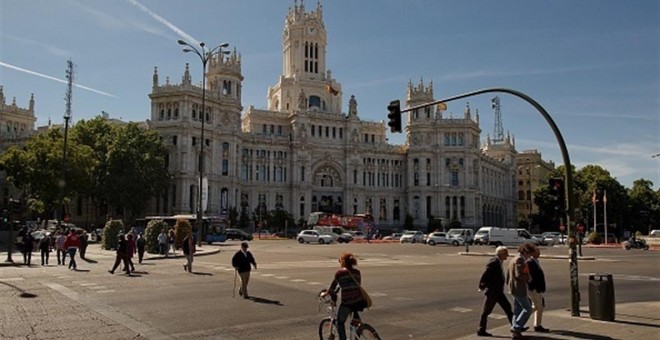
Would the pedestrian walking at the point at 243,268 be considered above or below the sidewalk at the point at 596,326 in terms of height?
above

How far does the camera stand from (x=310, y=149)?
104188 mm

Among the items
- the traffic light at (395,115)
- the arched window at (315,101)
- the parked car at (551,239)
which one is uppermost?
the arched window at (315,101)

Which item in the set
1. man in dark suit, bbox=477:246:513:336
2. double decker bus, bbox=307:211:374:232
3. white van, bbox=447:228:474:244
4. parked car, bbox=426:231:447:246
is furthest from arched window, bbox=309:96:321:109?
man in dark suit, bbox=477:246:513:336

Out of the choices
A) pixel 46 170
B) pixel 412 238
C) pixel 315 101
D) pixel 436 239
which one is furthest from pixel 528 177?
pixel 46 170

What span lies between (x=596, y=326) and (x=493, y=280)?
2651mm

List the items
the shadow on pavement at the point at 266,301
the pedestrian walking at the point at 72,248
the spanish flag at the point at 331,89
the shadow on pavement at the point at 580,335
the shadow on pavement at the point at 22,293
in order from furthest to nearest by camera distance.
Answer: the spanish flag at the point at 331,89
the pedestrian walking at the point at 72,248
the shadow on pavement at the point at 22,293
the shadow on pavement at the point at 266,301
the shadow on pavement at the point at 580,335

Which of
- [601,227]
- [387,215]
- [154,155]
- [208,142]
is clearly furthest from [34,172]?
[601,227]

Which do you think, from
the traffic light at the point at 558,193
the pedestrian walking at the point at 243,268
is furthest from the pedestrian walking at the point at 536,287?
the pedestrian walking at the point at 243,268

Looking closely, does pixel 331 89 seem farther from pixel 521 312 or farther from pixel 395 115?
pixel 521 312

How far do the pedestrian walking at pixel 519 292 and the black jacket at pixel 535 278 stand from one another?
0.34 m

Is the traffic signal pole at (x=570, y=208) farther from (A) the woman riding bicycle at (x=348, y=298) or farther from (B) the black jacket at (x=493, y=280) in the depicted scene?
(A) the woman riding bicycle at (x=348, y=298)

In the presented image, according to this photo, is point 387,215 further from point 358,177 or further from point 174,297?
point 174,297

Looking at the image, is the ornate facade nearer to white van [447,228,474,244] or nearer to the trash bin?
white van [447,228,474,244]

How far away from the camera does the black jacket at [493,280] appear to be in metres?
12.7
